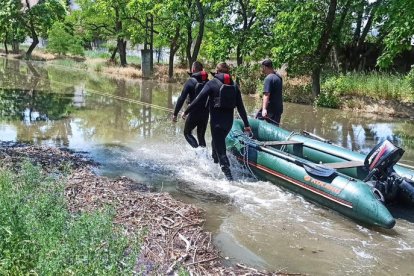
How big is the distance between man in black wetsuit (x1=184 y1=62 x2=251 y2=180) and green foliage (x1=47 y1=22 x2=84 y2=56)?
34.9m

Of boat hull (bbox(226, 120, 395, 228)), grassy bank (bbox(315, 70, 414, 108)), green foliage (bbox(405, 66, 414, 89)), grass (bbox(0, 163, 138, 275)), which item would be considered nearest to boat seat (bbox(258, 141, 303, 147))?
boat hull (bbox(226, 120, 395, 228))

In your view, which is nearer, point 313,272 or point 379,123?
point 313,272

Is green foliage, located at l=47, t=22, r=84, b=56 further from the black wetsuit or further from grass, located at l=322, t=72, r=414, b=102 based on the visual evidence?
the black wetsuit

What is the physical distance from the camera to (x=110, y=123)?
1161cm

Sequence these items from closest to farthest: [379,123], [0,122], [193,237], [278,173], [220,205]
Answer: [193,237], [220,205], [278,173], [0,122], [379,123]

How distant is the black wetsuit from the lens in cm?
679

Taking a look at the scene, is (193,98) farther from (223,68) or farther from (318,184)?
(318,184)

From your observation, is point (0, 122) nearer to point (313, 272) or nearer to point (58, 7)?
point (313, 272)

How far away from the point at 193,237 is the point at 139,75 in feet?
76.5

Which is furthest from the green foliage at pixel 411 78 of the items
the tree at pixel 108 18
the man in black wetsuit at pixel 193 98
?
the tree at pixel 108 18

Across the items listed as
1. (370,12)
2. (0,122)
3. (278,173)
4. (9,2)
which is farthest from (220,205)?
(370,12)

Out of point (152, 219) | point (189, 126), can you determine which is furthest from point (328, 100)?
point (152, 219)

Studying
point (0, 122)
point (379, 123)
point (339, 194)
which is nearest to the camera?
point (339, 194)

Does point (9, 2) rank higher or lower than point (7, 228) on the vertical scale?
higher
